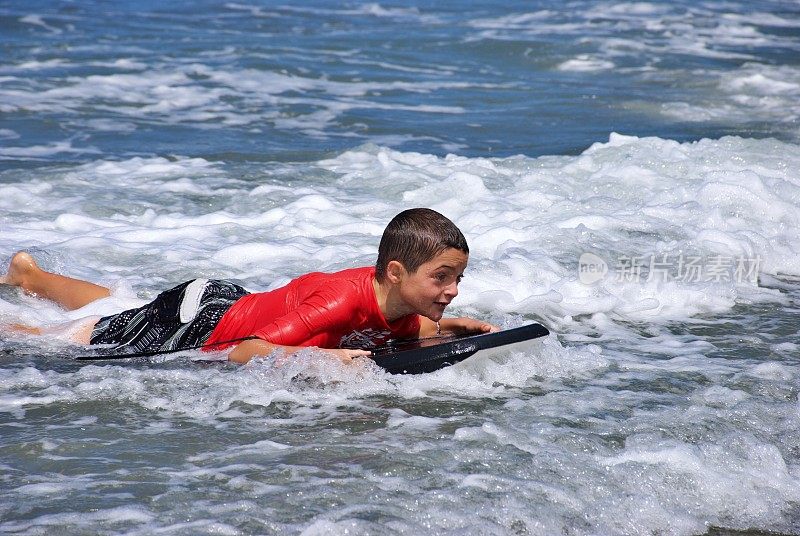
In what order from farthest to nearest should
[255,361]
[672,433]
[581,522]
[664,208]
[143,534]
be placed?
[664,208] < [255,361] < [672,433] < [581,522] < [143,534]

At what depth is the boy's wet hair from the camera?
4281mm

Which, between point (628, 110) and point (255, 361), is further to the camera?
point (628, 110)

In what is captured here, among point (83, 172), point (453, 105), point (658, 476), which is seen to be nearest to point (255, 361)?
point (658, 476)

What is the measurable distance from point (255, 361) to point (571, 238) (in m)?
3.31

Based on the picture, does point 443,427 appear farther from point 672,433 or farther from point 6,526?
point 6,526

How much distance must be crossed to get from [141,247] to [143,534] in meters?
3.94

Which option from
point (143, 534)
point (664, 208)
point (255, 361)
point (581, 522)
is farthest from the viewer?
point (664, 208)

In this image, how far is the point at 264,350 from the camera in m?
4.31

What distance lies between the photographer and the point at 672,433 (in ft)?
13.2

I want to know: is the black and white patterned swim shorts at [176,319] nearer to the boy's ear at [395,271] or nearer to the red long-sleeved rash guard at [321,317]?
the red long-sleeved rash guard at [321,317]

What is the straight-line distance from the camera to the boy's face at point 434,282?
430 centimetres

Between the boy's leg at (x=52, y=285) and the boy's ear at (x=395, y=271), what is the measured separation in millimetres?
2075
